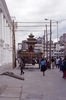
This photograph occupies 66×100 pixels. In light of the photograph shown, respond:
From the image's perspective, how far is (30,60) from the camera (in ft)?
196

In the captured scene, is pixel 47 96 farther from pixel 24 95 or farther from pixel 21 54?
pixel 21 54

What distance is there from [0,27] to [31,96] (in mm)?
52425

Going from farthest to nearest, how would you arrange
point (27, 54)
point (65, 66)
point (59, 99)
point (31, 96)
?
point (27, 54) → point (65, 66) → point (31, 96) → point (59, 99)

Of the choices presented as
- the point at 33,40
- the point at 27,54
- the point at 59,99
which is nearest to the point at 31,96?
the point at 59,99

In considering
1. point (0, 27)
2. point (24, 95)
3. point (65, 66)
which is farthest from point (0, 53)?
point (24, 95)

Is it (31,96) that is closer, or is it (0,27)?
(31,96)

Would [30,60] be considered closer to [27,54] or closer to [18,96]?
[27,54]

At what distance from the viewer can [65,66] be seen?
29.9 metres

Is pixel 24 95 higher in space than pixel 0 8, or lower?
lower

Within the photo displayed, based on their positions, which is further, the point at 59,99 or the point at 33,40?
the point at 33,40

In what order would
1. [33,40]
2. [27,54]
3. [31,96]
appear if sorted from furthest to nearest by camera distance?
[33,40]
[27,54]
[31,96]

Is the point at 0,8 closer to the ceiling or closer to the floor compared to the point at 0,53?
closer to the ceiling

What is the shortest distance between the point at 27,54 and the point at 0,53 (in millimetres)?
8189

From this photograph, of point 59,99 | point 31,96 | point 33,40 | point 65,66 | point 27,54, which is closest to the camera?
point 59,99
